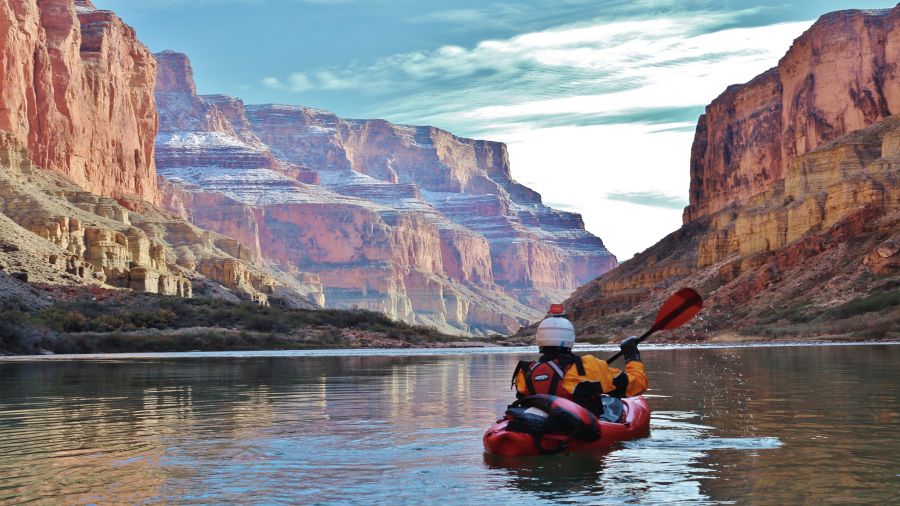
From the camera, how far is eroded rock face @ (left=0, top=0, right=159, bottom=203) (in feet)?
427

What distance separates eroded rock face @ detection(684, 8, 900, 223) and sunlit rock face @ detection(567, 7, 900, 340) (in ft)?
0.55

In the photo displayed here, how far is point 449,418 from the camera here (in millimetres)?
19719

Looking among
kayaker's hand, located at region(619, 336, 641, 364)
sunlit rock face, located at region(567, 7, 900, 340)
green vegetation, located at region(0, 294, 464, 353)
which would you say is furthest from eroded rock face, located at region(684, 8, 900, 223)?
kayaker's hand, located at region(619, 336, 641, 364)

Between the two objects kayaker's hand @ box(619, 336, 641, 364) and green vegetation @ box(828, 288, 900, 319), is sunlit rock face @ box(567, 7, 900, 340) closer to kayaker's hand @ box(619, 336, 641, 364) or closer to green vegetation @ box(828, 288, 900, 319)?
green vegetation @ box(828, 288, 900, 319)

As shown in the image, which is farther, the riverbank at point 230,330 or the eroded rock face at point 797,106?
the eroded rock face at point 797,106

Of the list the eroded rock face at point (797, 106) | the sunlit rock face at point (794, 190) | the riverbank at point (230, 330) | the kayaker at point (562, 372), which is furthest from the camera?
the eroded rock face at point (797, 106)

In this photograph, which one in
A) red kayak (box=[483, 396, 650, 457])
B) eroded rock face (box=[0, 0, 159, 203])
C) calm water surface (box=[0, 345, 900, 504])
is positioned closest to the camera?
calm water surface (box=[0, 345, 900, 504])

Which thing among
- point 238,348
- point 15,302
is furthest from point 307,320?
point 15,302

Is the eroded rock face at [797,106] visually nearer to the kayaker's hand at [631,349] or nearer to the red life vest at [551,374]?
the kayaker's hand at [631,349]

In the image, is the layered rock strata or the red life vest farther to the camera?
the layered rock strata

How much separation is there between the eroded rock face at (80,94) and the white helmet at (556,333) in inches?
4357

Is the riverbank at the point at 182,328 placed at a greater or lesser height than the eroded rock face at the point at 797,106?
lesser

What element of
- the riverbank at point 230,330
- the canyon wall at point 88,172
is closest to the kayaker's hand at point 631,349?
the riverbank at point 230,330

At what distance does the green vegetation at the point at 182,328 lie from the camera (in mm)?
62562
